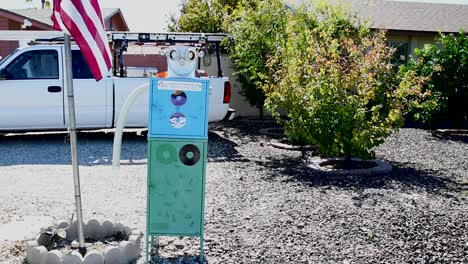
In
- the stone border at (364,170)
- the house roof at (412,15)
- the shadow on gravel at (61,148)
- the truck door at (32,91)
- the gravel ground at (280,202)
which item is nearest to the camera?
the gravel ground at (280,202)

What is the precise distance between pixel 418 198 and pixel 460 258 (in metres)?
1.96

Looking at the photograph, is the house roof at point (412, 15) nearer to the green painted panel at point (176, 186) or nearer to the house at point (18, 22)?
the house at point (18, 22)

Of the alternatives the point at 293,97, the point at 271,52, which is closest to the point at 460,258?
the point at 293,97

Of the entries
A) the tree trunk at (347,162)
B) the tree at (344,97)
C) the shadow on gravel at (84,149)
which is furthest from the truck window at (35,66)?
the tree trunk at (347,162)

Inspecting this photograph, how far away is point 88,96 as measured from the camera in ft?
34.9

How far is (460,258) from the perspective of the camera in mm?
4793

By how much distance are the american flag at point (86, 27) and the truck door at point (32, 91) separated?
6.52 m

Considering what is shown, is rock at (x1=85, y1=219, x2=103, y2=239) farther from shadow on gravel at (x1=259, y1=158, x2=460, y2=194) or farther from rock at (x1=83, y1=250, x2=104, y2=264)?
shadow on gravel at (x1=259, y1=158, x2=460, y2=194)

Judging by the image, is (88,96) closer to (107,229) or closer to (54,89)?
(54,89)

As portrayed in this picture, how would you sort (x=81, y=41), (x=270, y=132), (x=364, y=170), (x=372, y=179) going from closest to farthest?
(x=81, y=41)
(x=372, y=179)
(x=364, y=170)
(x=270, y=132)

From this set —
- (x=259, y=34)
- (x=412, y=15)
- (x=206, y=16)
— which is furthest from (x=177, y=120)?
(x=412, y=15)

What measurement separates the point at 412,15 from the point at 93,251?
1618 cm

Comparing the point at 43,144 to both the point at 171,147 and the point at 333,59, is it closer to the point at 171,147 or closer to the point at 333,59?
the point at 333,59

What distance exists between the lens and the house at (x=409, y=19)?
16.7 meters
